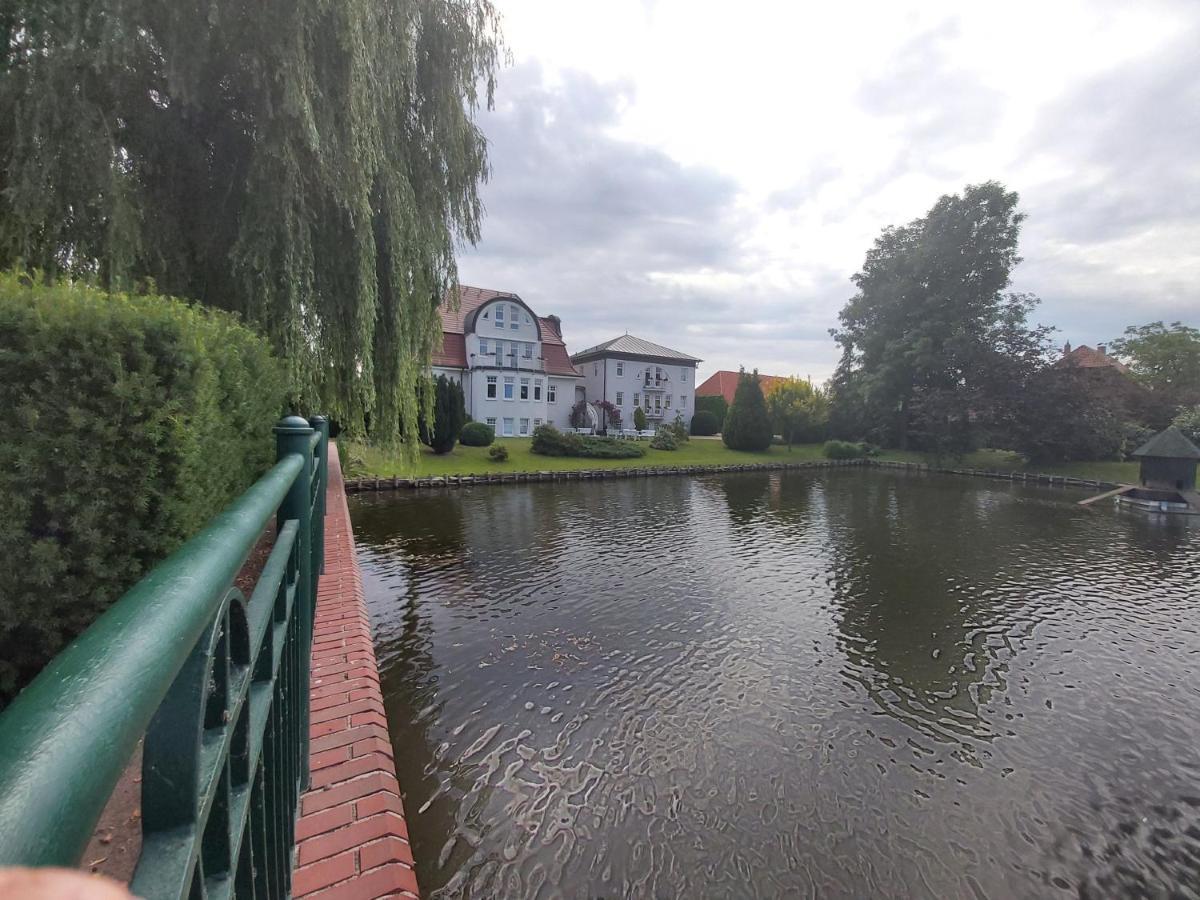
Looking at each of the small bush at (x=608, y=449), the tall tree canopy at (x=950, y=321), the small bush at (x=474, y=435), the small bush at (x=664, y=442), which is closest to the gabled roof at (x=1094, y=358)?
the tall tree canopy at (x=950, y=321)

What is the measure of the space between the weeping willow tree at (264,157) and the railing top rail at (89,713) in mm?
6324

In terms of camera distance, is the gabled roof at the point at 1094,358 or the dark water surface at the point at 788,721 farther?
the gabled roof at the point at 1094,358

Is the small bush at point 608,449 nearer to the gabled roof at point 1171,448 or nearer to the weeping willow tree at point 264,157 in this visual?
the gabled roof at point 1171,448

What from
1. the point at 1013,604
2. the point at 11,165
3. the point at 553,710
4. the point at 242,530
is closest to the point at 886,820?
the point at 553,710

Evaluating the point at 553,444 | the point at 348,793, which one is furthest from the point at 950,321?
the point at 348,793

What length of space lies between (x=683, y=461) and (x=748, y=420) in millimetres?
6966

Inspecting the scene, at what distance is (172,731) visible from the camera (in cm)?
77

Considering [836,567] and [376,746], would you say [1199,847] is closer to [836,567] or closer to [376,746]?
[376,746]

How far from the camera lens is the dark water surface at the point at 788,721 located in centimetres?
449

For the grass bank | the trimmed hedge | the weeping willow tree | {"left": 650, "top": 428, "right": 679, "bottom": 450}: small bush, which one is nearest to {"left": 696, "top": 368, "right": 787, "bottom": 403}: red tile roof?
the trimmed hedge

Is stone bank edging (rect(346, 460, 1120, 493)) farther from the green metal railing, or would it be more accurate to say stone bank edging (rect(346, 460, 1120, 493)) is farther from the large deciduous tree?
the green metal railing

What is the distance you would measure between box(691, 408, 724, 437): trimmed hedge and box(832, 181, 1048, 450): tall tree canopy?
1195 cm

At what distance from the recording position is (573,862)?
4406mm

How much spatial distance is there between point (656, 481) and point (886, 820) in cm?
2221
